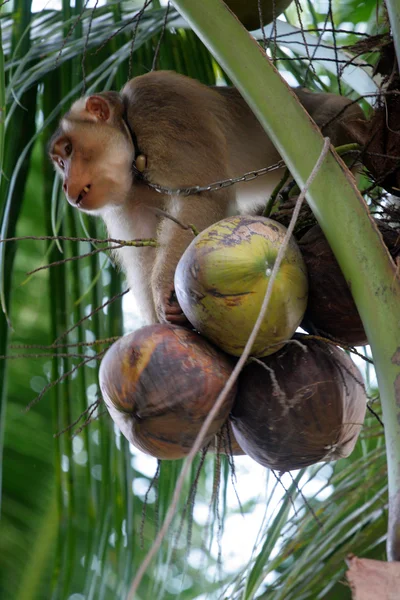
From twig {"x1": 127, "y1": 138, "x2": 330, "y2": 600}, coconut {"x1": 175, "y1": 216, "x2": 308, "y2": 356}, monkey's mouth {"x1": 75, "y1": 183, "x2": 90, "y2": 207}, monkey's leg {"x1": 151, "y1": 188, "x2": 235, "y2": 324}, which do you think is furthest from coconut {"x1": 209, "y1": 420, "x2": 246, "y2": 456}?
monkey's mouth {"x1": 75, "y1": 183, "x2": 90, "y2": 207}

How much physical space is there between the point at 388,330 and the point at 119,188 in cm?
159

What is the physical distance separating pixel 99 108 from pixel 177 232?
34.6 inches

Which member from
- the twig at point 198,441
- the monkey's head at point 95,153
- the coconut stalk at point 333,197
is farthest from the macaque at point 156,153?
the twig at point 198,441

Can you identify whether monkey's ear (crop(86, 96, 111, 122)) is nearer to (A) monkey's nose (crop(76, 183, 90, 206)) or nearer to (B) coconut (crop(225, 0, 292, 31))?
(A) monkey's nose (crop(76, 183, 90, 206))

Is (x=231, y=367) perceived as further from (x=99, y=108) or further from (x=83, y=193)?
(x=99, y=108)

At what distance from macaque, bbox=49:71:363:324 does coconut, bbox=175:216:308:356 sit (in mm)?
816

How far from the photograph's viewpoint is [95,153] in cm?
269

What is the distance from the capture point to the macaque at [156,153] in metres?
2.38

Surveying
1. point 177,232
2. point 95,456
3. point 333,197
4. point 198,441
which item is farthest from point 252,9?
point 198,441

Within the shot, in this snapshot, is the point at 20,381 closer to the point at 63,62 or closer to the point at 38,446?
the point at 38,446

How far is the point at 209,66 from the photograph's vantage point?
2.50 meters

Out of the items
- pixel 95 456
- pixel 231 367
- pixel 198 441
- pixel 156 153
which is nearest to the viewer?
pixel 198 441

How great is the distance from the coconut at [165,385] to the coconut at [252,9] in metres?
0.93

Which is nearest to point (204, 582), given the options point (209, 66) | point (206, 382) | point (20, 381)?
point (20, 381)
